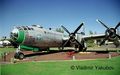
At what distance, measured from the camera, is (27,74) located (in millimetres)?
11656

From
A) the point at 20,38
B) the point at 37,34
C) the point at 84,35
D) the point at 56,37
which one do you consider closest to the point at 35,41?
the point at 37,34

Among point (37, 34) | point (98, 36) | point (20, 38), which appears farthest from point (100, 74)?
point (98, 36)

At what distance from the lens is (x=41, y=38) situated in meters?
25.5

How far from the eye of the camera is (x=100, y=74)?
35.8ft

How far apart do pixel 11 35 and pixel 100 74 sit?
13.1 meters

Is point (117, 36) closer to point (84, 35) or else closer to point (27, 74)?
point (84, 35)

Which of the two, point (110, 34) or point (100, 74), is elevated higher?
point (110, 34)

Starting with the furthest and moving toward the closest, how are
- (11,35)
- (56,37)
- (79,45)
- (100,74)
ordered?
1. (56,37)
2. (79,45)
3. (11,35)
4. (100,74)

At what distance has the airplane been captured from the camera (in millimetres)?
22192

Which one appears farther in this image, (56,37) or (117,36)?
(56,37)

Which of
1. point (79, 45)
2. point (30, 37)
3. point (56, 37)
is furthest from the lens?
point (56, 37)

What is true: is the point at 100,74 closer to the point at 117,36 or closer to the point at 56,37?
the point at 117,36

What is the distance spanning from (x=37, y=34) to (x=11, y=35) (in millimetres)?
3538

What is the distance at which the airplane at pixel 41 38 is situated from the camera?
22.2 meters
